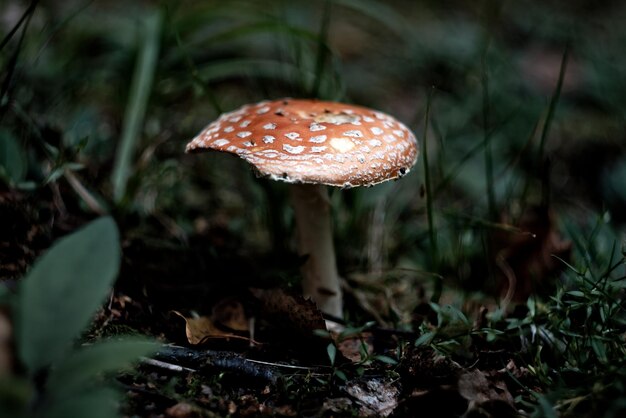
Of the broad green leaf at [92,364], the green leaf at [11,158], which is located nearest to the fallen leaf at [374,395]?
the broad green leaf at [92,364]

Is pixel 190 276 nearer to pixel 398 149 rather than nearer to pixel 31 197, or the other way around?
pixel 31 197

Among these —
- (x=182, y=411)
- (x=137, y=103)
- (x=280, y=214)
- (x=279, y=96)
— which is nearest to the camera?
(x=182, y=411)

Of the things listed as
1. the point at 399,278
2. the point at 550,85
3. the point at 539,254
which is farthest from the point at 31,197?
the point at 550,85

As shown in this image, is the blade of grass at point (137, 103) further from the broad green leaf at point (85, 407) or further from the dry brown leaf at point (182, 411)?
the broad green leaf at point (85, 407)

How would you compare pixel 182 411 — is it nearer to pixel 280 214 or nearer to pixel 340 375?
pixel 340 375

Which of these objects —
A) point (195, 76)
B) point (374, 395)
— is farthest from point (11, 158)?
point (374, 395)
